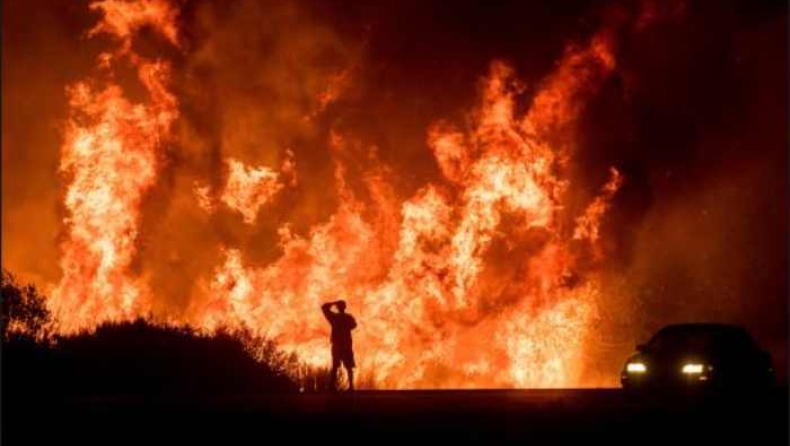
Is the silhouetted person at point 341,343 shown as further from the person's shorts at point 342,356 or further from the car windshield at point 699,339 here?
the car windshield at point 699,339

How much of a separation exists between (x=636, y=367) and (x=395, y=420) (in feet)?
26.8

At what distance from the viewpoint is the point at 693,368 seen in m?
21.5

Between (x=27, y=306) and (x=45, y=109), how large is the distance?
1474cm

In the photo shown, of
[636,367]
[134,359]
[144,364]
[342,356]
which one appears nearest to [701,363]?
[636,367]

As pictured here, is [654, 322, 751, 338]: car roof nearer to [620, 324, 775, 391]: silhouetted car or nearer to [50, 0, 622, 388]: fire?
[620, 324, 775, 391]: silhouetted car

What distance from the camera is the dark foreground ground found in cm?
→ 1259

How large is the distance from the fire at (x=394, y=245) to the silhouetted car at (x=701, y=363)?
39.8 ft

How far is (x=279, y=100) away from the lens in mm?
40875

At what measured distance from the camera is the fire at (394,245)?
35.2 meters

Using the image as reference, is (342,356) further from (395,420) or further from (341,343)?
(395,420)

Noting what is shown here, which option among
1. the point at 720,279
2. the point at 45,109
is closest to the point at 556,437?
the point at 45,109

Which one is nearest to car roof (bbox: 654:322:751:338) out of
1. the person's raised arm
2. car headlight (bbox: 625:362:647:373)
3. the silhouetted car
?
the silhouetted car

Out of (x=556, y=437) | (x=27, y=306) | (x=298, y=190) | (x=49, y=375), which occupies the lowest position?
(x=556, y=437)

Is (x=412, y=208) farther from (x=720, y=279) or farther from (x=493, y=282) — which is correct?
(x=720, y=279)
